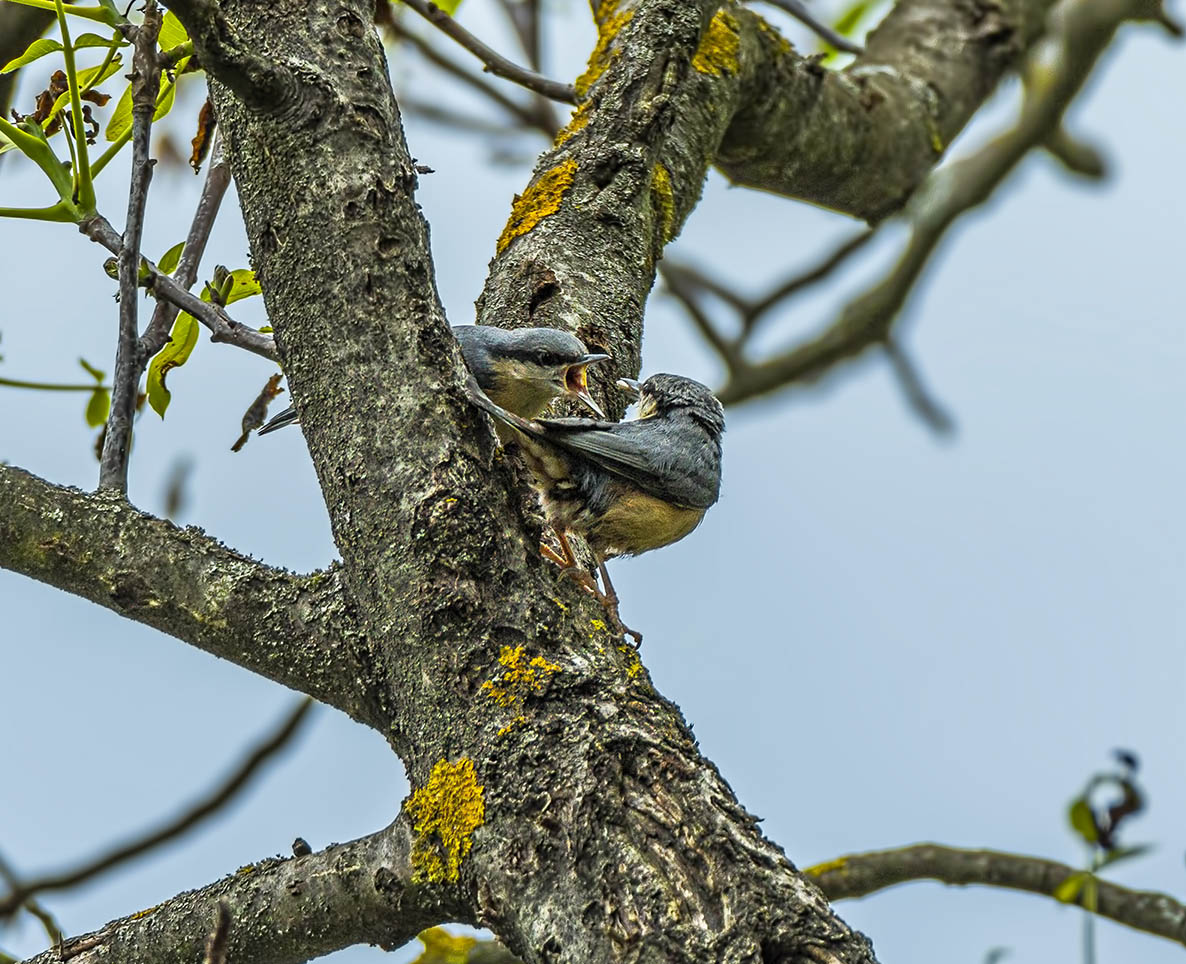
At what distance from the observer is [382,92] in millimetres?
2143

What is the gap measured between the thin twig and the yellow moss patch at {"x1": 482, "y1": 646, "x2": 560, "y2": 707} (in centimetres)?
93

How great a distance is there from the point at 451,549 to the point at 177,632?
56 centimetres

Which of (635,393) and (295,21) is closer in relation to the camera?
(295,21)

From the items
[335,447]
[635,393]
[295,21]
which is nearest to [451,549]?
[335,447]

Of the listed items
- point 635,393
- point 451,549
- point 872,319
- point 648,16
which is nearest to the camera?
point 451,549

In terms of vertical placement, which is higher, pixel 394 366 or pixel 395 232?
pixel 395 232

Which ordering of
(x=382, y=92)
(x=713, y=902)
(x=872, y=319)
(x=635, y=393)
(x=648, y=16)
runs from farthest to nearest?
(x=872, y=319) → (x=648, y=16) → (x=635, y=393) → (x=382, y=92) → (x=713, y=902)

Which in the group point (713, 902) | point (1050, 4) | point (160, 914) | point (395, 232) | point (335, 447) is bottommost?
point (713, 902)

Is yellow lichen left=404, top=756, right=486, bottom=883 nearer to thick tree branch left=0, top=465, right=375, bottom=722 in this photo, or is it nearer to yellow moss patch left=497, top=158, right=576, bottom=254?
thick tree branch left=0, top=465, right=375, bottom=722

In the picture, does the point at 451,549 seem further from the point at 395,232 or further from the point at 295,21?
the point at 295,21

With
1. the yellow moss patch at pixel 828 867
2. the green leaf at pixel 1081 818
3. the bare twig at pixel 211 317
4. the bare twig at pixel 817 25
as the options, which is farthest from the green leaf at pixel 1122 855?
the bare twig at pixel 817 25

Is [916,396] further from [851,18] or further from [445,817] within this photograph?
[445,817]

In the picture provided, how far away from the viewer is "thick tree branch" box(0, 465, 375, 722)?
2137 millimetres

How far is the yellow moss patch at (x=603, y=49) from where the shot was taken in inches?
144
